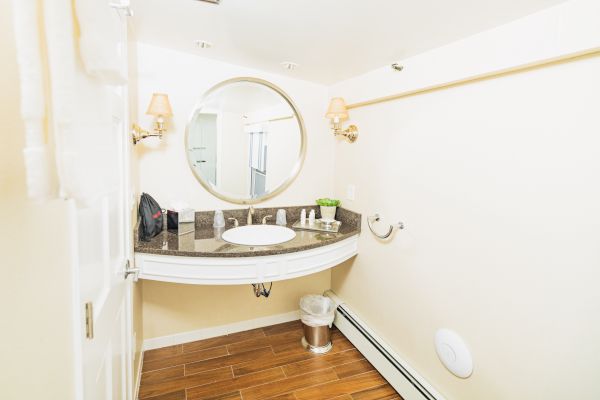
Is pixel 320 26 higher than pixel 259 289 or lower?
higher

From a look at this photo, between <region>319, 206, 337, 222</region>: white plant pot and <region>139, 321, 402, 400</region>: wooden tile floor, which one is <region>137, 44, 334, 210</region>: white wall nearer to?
<region>319, 206, 337, 222</region>: white plant pot

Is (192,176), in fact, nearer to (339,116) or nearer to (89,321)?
(339,116)

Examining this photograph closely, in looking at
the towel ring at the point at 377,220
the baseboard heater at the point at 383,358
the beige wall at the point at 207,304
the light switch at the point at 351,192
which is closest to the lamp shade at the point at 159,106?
the beige wall at the point at 207,304

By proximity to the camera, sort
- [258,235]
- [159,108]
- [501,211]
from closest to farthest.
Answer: [501,211], [159,108], [258,235]

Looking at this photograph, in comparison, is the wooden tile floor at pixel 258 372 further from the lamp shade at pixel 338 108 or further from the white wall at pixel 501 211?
the lamp shade at pixel 338 108

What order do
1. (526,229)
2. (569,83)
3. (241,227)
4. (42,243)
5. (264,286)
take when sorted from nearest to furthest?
(42,243) < (569,83) < (526,229) < (241,227) < (264,286)

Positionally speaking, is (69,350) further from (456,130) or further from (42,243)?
(456,130)

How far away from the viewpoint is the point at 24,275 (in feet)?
1.55

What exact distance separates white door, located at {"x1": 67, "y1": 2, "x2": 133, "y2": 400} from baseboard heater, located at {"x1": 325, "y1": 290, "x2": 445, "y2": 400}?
1.42 m

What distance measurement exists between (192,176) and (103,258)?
1.17 m

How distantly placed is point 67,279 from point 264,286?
1.78m

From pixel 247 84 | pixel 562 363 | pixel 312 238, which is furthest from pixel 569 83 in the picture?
pixel 247 84

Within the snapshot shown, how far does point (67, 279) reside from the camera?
60 centimetres

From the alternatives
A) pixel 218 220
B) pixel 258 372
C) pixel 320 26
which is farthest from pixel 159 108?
pixel 258 372
